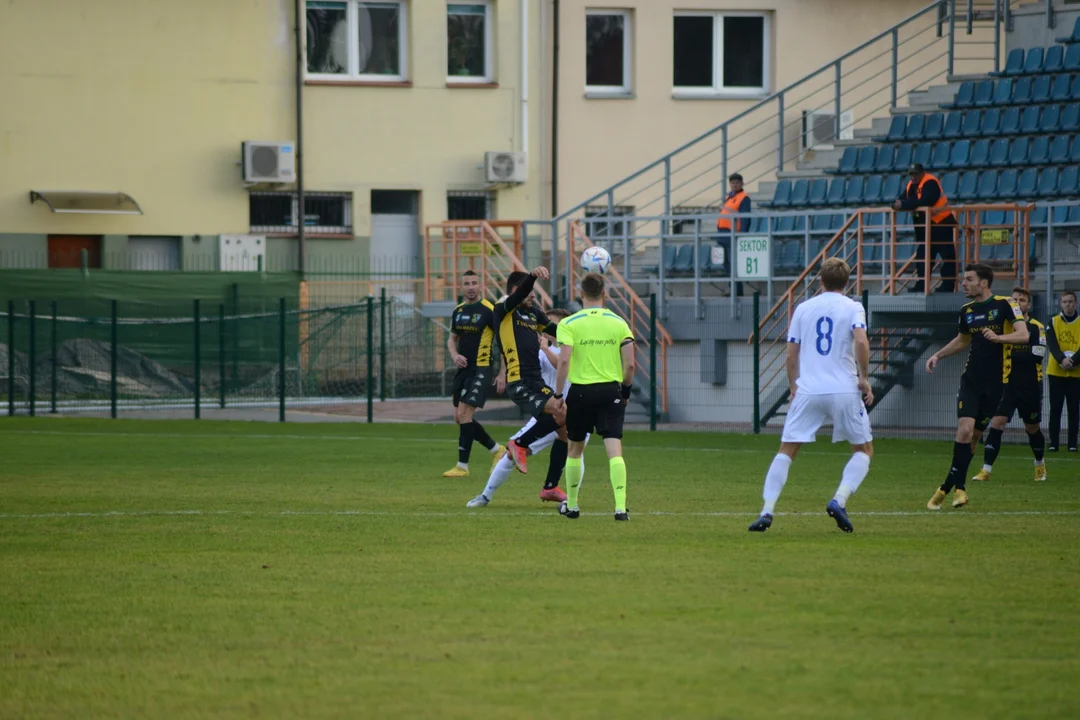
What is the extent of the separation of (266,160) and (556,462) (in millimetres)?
21653

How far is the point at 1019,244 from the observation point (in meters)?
23.6

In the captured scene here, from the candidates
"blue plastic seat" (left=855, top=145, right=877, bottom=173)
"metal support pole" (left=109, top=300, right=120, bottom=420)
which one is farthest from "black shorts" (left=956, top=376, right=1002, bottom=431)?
"metal support pole" (left=109, top=300, right=120, bottom=420)

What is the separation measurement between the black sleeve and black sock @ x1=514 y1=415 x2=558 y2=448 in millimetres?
1095

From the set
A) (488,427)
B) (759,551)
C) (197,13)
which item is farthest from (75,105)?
(759,551)

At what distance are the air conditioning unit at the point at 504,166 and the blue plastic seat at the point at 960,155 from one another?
36.0ft

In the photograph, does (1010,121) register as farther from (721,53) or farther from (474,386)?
(474,386)

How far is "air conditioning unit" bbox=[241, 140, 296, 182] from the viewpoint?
3397 centimetres

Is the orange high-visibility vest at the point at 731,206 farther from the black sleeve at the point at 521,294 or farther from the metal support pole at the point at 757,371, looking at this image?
Result: the black sleeve at the point at 521,294

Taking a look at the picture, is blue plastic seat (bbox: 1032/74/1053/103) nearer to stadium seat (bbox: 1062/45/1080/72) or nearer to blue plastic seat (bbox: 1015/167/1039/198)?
stadium seat (bbox: 1062/45/1080/72)

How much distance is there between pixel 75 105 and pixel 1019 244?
19.4 m

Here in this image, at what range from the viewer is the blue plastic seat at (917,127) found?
28.3m

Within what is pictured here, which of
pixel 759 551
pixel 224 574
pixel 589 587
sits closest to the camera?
pixel 589 587

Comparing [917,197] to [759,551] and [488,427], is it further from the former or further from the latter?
[759,551]

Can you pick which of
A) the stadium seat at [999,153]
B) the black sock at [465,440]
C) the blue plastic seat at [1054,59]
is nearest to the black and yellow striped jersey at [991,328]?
the black sock at [465,440]
